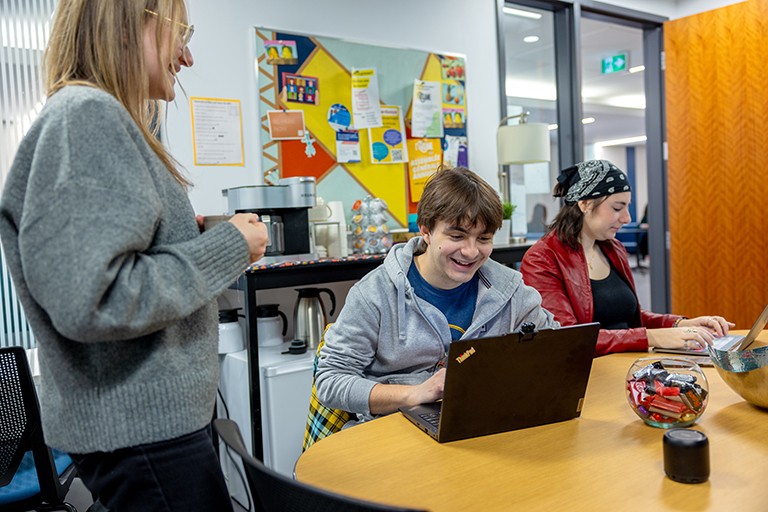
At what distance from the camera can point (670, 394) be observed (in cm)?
125

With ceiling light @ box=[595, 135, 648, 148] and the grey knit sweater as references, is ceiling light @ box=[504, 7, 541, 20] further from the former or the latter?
ceiling light @ box=[595, 135, 648, 148]

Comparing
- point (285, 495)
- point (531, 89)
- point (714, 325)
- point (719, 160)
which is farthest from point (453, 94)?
point (285, 495)

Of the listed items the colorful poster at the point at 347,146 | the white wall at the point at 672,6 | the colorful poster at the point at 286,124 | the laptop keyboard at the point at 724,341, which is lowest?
the laptop keyboard at the point at 724,341

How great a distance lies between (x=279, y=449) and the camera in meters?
2.55

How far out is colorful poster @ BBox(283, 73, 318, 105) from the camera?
123 inches

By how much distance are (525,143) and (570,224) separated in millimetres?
1379

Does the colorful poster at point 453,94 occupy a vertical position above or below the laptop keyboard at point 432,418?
above

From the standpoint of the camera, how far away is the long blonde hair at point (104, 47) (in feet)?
2.99

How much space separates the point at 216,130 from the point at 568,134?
7.67 ft

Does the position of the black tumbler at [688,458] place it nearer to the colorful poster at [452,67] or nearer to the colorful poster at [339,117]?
the colorful poster at [339,117]

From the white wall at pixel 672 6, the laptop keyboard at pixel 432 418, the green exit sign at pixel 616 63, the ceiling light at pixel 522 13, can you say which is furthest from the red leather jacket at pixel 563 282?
the green exit sign at pixel 616 63

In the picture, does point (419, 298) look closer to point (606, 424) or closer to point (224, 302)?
point (606, 424)

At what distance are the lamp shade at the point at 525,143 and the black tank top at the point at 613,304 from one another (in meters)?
1.42

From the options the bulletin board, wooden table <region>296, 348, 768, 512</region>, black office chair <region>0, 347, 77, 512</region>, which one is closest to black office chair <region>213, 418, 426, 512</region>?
wooden table <region>296, 348, 768, 512</region>
